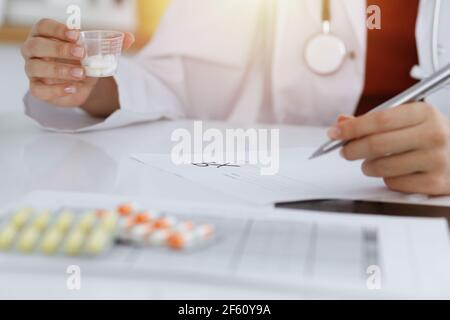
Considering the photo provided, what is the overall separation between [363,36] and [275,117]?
0.23m

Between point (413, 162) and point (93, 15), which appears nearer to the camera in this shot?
point (413, 162)

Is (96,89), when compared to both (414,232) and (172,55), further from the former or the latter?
(414,232)

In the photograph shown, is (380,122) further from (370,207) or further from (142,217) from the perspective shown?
(142,217)

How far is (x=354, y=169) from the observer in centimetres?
84

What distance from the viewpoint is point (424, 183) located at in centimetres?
72

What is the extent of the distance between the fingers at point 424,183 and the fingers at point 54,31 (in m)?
0.48

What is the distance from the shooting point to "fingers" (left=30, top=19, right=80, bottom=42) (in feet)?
3.02

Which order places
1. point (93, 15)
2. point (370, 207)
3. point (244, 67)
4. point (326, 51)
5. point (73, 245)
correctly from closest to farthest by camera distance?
point (73, 245) → point (370, 207) → point (326, 51) → point (244, 67) → point (93, 15)

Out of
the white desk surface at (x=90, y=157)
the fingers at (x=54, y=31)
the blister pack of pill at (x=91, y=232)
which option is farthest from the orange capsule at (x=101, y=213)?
the fingers at (x=54, y=31)

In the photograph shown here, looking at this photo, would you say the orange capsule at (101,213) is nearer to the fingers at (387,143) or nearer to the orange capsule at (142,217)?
the orange capsule at (142,217)

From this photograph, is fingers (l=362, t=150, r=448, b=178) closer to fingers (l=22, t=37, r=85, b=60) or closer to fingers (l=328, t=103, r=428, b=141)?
fingers (l=328, t=103, r=428, b=141)

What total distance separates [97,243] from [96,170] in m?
0.31

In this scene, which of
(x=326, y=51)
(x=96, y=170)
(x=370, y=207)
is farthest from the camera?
(x=326, y=51)

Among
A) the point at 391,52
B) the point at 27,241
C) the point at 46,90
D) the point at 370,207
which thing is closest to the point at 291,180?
the point at 370,207
